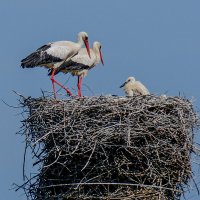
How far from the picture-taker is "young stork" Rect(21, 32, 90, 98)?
14805 millimetres

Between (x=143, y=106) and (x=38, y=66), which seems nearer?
(x=143, y=106)

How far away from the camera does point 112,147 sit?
11938 millimetres

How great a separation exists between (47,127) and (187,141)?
1.72 meters

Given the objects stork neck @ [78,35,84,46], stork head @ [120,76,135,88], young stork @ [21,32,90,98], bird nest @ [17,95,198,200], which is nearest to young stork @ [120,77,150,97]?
stork head @ [120,76,135,88]

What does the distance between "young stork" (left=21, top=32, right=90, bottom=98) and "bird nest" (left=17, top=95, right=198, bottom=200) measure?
2.56m

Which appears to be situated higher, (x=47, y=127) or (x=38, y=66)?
(x=38, y=66)

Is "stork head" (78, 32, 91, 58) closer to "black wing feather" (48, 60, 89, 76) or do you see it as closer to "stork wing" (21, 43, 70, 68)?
"black wing feather" (48, 60, 89, 76)

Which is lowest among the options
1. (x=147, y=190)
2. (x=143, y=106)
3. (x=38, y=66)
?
(x=147, y=190)

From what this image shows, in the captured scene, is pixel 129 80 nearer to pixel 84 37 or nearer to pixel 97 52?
pixel 84 37

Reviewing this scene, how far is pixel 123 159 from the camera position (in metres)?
12.0

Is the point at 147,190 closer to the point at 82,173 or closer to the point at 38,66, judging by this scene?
the point at 82,173

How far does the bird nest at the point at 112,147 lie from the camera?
39.0 feet

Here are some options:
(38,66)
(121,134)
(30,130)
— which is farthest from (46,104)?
(38,66)

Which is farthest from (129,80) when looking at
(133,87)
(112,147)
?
(112,147)
